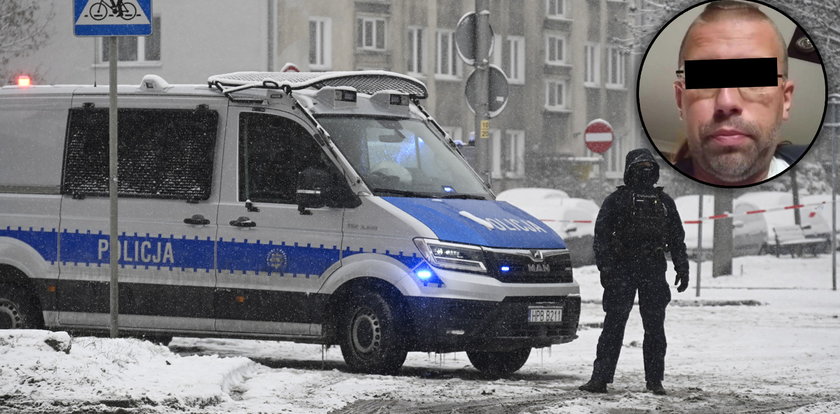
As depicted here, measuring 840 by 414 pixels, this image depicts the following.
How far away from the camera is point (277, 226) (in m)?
11.1

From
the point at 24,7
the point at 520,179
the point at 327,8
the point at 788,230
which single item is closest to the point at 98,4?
the point at 788,230

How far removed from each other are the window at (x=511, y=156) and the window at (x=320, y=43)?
869 cm

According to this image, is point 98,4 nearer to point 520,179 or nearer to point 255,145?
point 255,145

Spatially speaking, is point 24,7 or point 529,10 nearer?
point 24,7

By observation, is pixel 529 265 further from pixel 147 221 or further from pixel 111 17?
pixel 111 17

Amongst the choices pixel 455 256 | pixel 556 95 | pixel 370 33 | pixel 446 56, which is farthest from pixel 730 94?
pixel 556 95

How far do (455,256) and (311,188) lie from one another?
123 centimetres

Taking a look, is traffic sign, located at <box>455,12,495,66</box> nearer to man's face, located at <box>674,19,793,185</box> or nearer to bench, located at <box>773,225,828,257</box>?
man's face, located at <box>674,19,793,185</box>

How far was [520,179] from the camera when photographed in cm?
5169

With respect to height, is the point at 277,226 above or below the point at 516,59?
below

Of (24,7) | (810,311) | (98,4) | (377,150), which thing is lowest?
(810,311)

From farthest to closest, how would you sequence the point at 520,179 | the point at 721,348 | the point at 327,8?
the point at 520,179, the point at 327,8, the point at 721,348

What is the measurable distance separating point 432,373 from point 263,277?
1518mm

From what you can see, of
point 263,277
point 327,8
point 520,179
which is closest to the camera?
point 263,277
